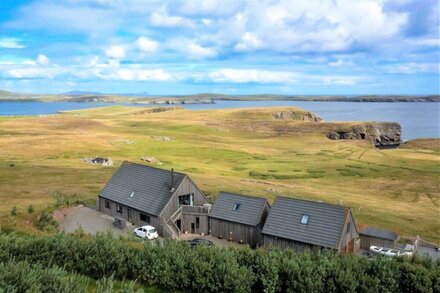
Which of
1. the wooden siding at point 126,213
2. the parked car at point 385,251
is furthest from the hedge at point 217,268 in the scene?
the wooden siding at point 126,213

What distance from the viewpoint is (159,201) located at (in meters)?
46.6

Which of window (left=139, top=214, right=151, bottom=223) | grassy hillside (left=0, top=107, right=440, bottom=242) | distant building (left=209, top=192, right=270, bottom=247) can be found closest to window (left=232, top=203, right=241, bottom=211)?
distant building (left=209, top=192, right=270, bottom=247)

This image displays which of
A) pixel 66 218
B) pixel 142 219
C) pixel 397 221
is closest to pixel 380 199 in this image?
pixel 397 221

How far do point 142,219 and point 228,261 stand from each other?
2660 cm

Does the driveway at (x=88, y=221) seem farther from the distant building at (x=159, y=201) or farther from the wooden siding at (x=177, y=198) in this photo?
the wooden siding at (x=177, y=198)

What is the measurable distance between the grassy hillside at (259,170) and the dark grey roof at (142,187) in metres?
8.47

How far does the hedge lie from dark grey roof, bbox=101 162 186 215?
70.9ft

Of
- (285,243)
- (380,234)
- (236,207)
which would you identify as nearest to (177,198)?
(236,207)

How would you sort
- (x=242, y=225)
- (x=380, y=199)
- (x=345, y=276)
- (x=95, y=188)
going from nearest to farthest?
1. (x=345, y=276)
2. (x=242, y=225)
3. (x=95, y=188)
4. (x=380, y=199)

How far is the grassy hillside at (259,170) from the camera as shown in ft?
196

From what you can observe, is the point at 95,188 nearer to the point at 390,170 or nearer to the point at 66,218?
the point at 66,218

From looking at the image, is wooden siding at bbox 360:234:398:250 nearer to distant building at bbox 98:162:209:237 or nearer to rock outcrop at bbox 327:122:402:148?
distant building at bbox 98:162:209:237

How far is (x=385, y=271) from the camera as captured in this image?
76.2 ft

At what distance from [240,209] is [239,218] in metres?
1.27
